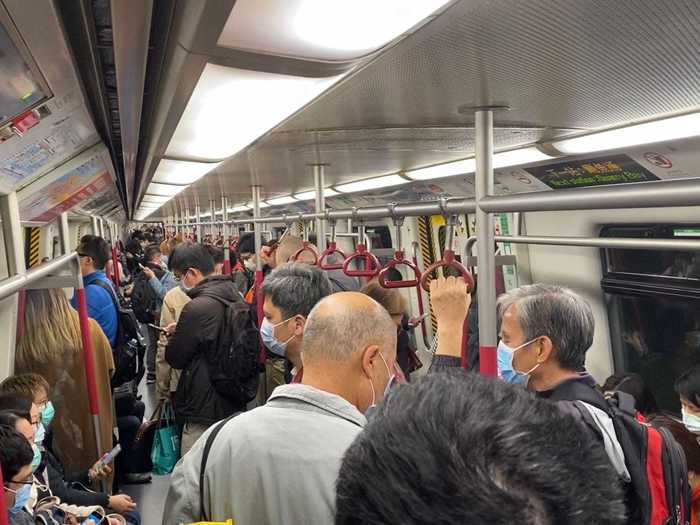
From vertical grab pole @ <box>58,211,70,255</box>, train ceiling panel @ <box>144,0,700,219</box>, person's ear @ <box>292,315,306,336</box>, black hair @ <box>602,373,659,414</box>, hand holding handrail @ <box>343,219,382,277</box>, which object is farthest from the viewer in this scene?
vertical grab pole @ <box>58,211,70,255</box>

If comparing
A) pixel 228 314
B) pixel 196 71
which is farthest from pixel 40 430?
pixel 196 71

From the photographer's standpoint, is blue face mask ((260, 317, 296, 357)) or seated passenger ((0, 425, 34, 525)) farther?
blue face mask ((260, 317, 296, 357))

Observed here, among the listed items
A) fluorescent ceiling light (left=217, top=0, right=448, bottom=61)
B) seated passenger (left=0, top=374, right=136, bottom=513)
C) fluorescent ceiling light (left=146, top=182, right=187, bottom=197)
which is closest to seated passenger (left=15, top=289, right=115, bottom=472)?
seated passenger (left=0, top=374, right=136, bottom=513)

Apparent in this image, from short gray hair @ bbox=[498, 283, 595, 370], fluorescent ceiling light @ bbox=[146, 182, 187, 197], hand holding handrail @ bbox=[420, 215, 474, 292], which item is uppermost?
fluorescent ceiling light @ bbox=[146, 182, 187, 197]

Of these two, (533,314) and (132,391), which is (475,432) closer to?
(533,314)

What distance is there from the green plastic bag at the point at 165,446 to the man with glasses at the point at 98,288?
0.77 meters

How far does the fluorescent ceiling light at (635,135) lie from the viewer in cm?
268

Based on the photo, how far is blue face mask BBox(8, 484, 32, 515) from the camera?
2.15 m

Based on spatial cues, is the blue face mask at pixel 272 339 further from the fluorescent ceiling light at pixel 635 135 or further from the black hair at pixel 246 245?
the black hair at pixel 246 245

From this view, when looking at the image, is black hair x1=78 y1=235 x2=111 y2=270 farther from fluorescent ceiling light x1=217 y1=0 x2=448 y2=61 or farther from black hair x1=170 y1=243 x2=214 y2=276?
fluorescent ceiling light x1=217 y1=0 x2=448 y2=61

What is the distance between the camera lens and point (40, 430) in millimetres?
2633

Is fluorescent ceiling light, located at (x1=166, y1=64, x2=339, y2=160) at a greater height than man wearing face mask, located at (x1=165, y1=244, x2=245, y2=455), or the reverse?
fluorescent ceiling light, located at (x1=166, y1=64, x2=339, y2=160)

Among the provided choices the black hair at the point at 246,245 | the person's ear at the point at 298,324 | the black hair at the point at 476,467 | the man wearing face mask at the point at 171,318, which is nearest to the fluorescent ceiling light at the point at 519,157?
the person's ear at the point at 298,324

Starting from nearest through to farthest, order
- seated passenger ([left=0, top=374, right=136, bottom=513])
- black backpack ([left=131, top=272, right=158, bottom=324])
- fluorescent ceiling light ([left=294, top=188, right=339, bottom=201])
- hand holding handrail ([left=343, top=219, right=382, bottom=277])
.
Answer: seated passenger ([left=0, top=374, right=136, bottom=513]) → hand holding handrail ([left=343, top=219, right=382, bottom=277]) → fluorescent ceiling light ([left=294, top=188, right=339, bottom=201]) → black backpack ([left=131, top=272, right=158, bottom=324])
